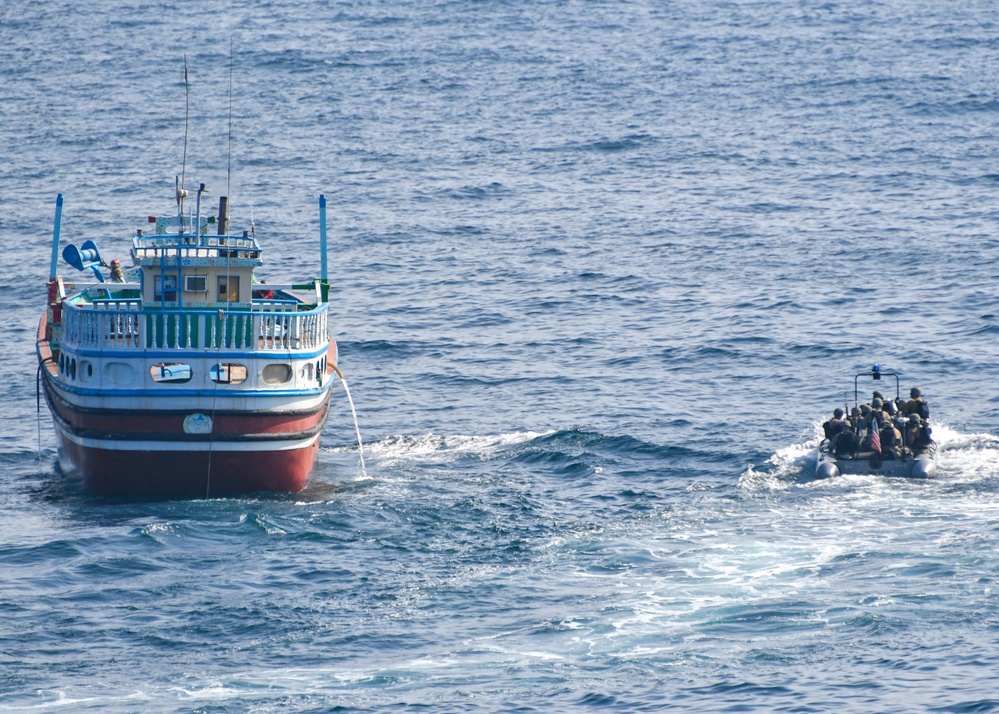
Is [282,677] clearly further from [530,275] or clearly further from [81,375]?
[530,275]

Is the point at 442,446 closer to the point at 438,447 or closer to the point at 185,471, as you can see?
the point at 438,447

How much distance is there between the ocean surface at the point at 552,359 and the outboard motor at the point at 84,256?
5.79 m

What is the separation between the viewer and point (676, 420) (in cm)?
4781

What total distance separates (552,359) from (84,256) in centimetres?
1779

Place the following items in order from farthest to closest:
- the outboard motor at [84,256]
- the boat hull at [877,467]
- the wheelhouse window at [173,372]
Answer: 1. the outboard motor at [84,256]
2. the boat hull at [877,467]
3. the wheelhouse window at [173,372]

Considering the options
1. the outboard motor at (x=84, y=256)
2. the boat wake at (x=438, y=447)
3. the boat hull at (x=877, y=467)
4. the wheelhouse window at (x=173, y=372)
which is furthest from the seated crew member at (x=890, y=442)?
the outboard motor at (x=84, y=256)

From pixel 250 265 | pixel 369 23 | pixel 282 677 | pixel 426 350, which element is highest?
pixel 369 23

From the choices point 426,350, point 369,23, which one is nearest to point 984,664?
point 426,350

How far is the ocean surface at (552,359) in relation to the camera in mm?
29312

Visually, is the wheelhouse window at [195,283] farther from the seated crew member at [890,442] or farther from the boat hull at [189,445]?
the seated crew member at [890,442]

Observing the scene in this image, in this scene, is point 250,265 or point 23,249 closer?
point 250,265

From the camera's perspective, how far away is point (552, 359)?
2192 inches

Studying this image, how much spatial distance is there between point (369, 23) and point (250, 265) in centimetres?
8662

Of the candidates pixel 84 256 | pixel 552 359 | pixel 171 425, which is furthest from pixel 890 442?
pixel 84 256
